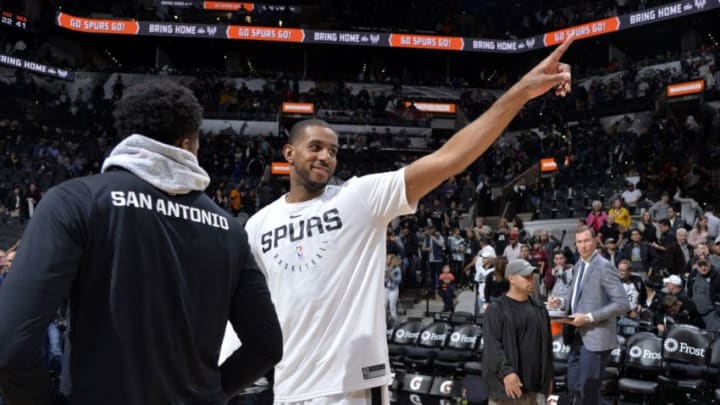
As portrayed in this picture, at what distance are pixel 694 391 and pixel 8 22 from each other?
94.5 feet

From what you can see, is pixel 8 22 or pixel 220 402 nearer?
pixel 220 402

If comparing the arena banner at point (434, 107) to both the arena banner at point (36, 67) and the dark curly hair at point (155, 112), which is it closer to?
the arena banner at point (36, 67)

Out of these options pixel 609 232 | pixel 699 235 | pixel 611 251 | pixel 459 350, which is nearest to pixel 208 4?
pixel 609 232

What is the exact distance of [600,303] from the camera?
6375 millimetres

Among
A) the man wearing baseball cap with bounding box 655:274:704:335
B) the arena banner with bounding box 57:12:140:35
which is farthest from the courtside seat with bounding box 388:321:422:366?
the arena banner with bounding box 57:12:140:35

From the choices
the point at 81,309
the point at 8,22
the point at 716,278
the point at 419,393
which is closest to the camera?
the point at 81,309

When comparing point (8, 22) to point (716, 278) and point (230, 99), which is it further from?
point (716, 278)

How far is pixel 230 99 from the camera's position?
29.5 m

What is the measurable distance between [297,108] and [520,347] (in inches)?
934

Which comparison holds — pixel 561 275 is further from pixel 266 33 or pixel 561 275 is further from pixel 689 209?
pixel 266 33

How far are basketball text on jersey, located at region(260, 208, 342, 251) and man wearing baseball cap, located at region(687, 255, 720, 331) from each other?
8.50 metres

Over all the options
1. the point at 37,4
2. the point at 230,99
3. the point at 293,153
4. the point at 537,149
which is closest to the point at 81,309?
the point at 293,153

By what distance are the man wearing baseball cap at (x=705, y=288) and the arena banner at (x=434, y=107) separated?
19.8 metres

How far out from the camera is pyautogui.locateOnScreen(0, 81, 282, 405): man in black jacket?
1.63 m
